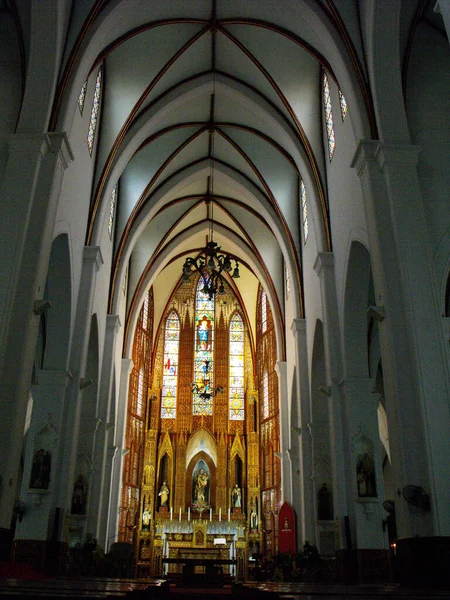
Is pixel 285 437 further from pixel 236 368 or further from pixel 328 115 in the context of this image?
pixel 328 115

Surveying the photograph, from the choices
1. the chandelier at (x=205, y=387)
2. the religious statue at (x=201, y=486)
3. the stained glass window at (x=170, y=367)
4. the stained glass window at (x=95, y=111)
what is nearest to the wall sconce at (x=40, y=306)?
the stained glass window at (x=95, y=111)

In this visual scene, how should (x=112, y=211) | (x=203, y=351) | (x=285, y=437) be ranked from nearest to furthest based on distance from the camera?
(x=112, y=211) < (x=285, y=437) < (x=203, y=351)

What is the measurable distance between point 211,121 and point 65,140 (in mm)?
10411

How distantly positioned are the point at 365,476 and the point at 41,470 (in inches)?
290

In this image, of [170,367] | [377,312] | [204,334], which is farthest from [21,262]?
[204,334]

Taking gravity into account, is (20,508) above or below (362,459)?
below

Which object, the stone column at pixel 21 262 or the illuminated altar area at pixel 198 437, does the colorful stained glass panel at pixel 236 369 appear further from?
the stone column at pixel 21 262

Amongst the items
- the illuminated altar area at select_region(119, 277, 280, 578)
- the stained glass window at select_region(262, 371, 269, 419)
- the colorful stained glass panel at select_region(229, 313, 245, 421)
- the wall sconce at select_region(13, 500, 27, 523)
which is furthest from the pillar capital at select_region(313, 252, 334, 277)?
the colorful stained glass panel at select_region(229, 313, 245, 421)

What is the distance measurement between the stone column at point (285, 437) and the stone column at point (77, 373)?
35.1 ft

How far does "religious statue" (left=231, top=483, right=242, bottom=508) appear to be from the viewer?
28750mm

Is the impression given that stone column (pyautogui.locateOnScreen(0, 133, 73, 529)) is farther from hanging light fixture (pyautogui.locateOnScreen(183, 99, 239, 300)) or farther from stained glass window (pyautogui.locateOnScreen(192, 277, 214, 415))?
stained glass window (pyautogui.locateOnScreen(192, 277, 214, 415))

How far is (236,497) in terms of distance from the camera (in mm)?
28906

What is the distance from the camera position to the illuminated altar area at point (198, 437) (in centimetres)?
2738

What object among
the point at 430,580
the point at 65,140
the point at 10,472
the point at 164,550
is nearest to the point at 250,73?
the point at 65,140
